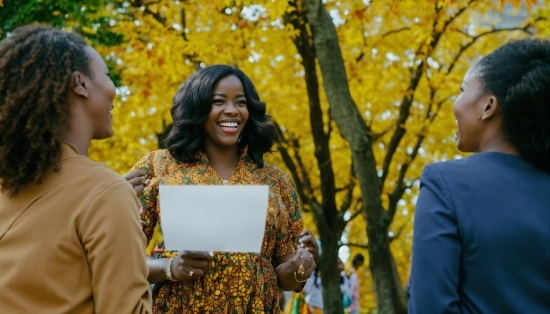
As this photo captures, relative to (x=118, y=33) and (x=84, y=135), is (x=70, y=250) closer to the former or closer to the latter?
(x=84, y=135)

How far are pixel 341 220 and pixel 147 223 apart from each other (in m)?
10.1

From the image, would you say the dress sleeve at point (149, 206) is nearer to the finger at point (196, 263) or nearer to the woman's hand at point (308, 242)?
the finger at point (196, 263)

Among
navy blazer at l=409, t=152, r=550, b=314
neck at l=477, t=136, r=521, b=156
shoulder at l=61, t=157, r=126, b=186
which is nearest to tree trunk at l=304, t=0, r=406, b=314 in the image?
neck at l=477, t=136, r=521, b=156

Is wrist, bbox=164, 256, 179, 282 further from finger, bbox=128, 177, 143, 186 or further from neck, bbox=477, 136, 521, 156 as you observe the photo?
neck, bbox=477, 136, 521, 156

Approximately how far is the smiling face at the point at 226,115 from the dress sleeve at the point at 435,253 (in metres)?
1.68

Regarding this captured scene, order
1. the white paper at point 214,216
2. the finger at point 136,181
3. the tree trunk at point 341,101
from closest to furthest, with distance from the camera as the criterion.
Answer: the white paper at point 214,216 < the finger at point 136,181 < the tree trunk at point 341,101

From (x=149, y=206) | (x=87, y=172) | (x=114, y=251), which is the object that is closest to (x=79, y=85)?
(x=87, y=172)

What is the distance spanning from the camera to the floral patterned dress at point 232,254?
4227 mm

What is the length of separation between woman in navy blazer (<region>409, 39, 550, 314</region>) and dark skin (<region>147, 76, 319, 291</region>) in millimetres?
1441

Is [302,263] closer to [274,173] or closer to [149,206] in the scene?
[274,173]

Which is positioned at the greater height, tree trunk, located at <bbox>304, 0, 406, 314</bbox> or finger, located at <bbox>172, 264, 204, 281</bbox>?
tree trunk, located at <bbox>304, 0, 406, 314</bbox>

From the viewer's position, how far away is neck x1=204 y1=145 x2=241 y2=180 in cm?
456

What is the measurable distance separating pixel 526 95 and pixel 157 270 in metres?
1.98

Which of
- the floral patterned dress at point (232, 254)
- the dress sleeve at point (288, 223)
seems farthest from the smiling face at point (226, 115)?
the dress sleeve at point (288, 223)
